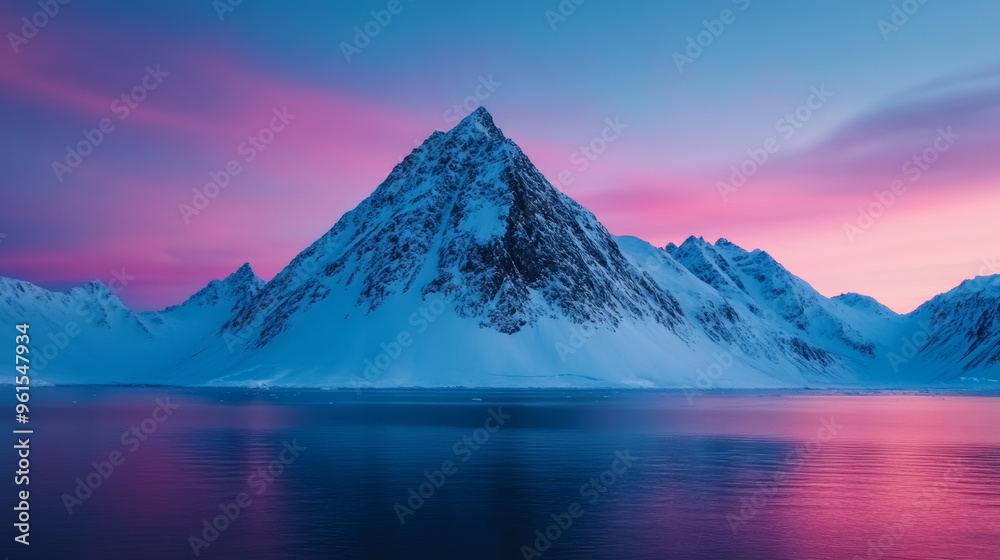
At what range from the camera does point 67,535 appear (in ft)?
107

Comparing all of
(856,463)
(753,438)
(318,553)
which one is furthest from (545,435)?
(318,553)

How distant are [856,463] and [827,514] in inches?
849

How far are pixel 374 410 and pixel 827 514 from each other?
269 feet

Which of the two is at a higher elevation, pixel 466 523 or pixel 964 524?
pixel 466 523

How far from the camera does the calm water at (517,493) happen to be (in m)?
31.3

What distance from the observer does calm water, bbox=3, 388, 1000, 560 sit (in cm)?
3128

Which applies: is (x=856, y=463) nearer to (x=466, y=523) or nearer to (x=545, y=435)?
(x=545, y=435)

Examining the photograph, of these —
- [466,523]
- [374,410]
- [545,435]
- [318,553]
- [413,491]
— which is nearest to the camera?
[318,553]

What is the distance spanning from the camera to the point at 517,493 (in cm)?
4216

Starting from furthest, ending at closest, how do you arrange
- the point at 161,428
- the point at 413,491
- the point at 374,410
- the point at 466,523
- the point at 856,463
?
1. the point at 374,410
2. the point at 161,428
3. the point at 856,463
4. the point at 413,491
5. the point at 466,523

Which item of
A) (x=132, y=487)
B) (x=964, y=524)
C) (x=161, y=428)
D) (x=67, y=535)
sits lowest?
(x=964, y=524)

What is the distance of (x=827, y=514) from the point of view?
37.8 metres

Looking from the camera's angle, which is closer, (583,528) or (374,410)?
(583,528)

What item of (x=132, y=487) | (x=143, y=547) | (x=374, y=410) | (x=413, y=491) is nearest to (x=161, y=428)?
(x=374, y=410)
